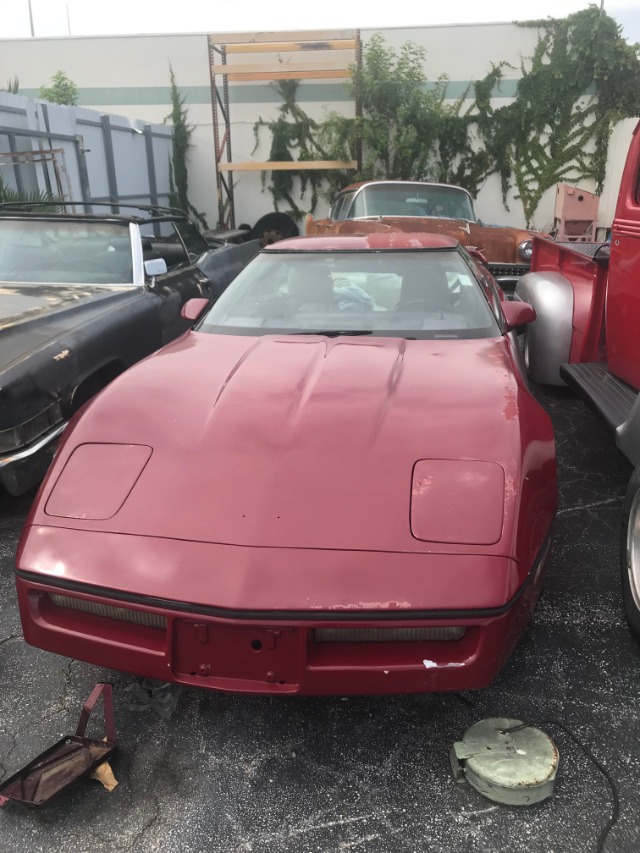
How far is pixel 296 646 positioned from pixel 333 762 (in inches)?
20.2

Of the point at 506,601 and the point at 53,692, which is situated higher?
the point at 506,601

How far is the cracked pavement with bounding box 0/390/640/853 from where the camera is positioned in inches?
69.4

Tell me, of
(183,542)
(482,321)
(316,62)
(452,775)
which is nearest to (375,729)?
(452,775)

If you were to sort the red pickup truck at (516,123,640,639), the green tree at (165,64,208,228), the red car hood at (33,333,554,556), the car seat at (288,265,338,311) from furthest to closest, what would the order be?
1. the green tree at (165,64,208,228)
2. the car seat at (288,265,338,311)
3. the red pickup truck at (516,123,640,639)
4. the red car hood at (33,333,554,556)

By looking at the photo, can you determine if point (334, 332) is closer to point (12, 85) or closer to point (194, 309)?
point (194, 309)

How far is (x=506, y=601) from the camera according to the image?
1.78 meters

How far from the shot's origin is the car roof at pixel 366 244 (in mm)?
3578

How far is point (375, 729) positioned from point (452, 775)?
29cm

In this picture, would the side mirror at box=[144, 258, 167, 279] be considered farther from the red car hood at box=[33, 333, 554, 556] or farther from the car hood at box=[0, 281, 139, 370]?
the red car hood at box=[33, 333, 554, 556]

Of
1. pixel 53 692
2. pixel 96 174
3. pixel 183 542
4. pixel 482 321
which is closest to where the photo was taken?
pixel 183 542

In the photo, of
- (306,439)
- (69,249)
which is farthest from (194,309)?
(69,249)

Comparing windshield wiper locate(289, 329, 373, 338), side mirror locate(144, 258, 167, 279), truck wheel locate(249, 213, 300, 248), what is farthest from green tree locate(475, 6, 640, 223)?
windshield wiper locate(289, 329, 373, 338)

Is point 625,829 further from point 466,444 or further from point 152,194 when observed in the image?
point 152,194

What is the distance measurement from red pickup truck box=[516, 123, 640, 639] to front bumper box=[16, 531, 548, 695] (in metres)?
0.90
